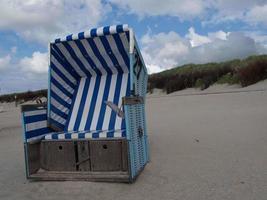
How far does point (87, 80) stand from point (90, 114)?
2.24 feet

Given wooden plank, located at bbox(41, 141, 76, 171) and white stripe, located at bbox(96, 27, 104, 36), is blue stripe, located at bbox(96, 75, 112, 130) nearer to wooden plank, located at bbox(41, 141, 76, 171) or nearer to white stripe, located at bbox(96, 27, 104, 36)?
wooden plank, located at bbox(41, 141, 76, 171)

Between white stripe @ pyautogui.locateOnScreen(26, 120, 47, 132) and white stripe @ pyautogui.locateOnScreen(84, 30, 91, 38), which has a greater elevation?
white stripe @ pyautogui.locateOnScreen(84, 30, 91, 38)

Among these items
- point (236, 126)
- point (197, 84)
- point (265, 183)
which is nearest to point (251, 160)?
point (265, 183)

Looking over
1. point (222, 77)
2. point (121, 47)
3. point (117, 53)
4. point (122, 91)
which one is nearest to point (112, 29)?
point (121, 47)

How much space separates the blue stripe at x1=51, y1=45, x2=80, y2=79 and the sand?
170 cm

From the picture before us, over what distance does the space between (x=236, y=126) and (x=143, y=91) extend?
3.03 metres

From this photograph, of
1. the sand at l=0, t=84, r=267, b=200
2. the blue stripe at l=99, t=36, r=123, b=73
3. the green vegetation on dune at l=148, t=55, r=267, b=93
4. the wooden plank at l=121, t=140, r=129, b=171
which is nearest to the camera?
the sand at l=0, t=84, r=267, b=200

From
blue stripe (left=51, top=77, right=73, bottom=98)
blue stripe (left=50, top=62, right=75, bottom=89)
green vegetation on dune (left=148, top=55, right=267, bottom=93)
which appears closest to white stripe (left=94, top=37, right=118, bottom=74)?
blue stripe (left=50, top=62, right=75, bottom=89)

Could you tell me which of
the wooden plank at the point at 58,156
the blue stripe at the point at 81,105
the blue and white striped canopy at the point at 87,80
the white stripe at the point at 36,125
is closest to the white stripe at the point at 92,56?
the blue and white striped canopy at the point at 87,80

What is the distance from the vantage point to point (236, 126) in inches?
311

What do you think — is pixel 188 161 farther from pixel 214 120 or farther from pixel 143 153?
pixel 214 120

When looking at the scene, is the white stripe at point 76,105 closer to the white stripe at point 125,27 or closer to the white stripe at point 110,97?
the white stripe at point 110,97

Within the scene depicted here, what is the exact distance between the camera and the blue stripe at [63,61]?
549 centimetres

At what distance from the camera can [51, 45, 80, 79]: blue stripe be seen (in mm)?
5494
